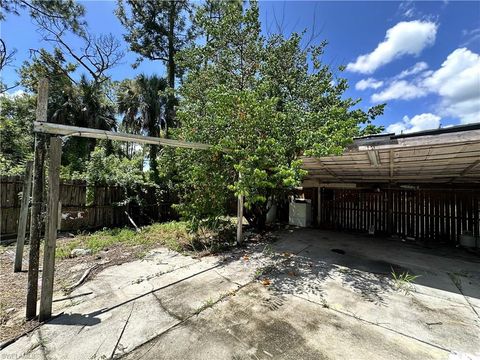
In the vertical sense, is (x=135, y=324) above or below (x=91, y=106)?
below

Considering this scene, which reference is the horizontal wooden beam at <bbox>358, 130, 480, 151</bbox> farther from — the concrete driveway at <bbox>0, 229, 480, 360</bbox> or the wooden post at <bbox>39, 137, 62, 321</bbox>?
the wooden post at <bbox>39, 137, 62, 321</bbox>

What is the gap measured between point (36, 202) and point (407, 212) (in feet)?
28.6

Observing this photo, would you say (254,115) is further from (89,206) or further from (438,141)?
(89,206)

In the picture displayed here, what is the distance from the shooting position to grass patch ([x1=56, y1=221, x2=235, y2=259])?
510 cm

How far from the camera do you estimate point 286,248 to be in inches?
212

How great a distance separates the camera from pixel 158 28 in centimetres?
1400

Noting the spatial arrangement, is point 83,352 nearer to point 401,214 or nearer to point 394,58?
point 401,214

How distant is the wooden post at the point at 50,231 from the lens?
244 cm

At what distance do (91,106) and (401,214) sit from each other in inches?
568

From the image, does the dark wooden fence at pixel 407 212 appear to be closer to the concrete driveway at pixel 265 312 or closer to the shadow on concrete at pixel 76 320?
the concrete driveway at pixel 265 312

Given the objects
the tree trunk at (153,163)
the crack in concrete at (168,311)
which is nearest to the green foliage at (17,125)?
the tree trunk at (153,163)

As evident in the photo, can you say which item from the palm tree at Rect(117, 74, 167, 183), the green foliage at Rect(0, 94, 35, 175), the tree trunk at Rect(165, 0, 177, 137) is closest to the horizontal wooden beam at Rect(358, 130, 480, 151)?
the palm tree at Rect(117, 74, 167, 183)

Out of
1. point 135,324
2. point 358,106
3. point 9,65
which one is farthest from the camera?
point 9,65

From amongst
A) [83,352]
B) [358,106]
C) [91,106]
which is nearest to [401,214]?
[358,106]
